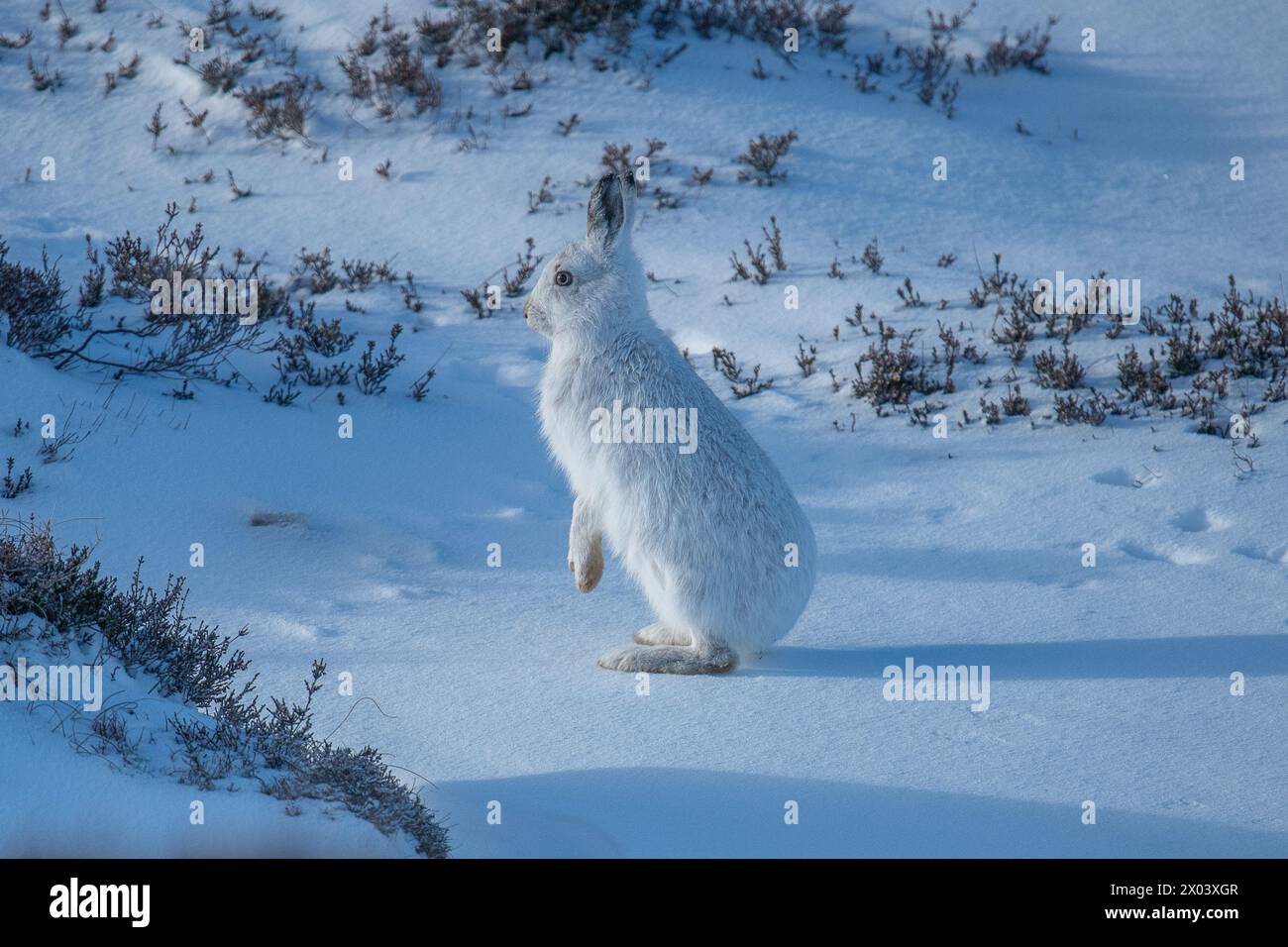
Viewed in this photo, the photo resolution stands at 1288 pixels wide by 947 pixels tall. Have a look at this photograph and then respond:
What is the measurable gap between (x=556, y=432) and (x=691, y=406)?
603mm

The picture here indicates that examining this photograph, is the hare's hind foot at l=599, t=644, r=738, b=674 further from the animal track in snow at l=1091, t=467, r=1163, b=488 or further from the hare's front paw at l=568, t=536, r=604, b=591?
the animal track in snow at l=1091, t=467, r=1163, b=488

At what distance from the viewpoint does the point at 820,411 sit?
8.65 m

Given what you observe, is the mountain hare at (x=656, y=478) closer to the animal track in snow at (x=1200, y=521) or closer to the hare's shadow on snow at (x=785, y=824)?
the hare's shadow on snow at (x=785, y=824)

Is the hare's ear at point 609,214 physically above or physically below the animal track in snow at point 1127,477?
above

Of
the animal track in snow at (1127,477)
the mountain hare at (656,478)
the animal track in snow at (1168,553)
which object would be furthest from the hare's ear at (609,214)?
the animal track in snow at (1127,477)

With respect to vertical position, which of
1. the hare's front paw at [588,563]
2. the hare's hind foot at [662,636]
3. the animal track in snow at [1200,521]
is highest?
the animal track in snow at [1200,521]

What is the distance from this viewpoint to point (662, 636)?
5.62 metres

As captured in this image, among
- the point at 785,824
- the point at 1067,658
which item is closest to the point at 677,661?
the point at 785,824

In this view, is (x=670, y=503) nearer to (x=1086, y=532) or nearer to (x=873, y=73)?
(x=1086, y=532)

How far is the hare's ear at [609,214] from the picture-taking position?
5.66 meters

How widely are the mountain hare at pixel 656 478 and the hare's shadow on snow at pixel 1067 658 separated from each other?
252mm

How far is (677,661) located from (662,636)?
0.83 ft

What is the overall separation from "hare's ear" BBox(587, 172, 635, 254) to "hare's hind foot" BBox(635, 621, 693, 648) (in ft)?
A: 5.53

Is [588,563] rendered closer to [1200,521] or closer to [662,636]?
[662,636]
